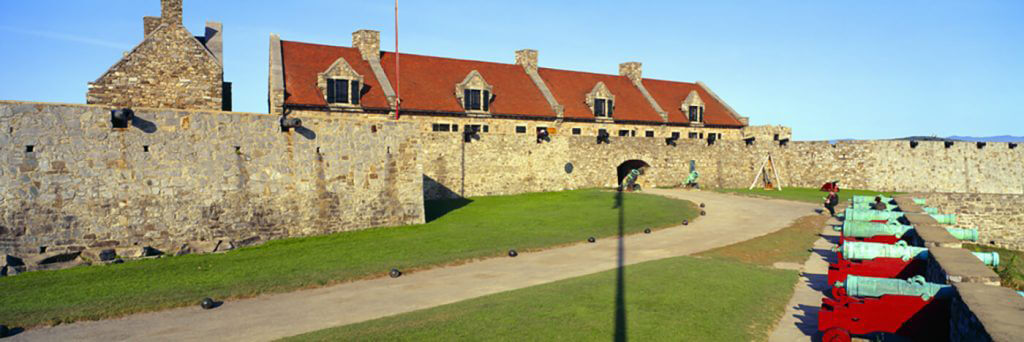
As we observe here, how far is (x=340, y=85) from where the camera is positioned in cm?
3434

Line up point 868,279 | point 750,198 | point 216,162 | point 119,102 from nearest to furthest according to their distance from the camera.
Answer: point 868,279, point 216,162, point 119,102, point 750,198

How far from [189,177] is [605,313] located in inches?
574

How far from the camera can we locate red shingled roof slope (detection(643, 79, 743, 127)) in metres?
47.8

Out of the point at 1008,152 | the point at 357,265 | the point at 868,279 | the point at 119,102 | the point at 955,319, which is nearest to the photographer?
the point at 955,319

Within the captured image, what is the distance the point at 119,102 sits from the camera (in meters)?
29.3

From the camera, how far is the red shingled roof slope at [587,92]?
4275 cm

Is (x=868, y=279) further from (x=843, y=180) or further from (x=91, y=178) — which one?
(x=843, y=180)

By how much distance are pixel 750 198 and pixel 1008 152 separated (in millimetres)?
21907

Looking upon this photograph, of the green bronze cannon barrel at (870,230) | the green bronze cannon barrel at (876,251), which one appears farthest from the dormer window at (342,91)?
the green bronze cannon barrel at (876,251)

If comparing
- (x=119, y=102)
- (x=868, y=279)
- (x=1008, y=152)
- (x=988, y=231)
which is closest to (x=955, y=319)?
(x=868, y=279)

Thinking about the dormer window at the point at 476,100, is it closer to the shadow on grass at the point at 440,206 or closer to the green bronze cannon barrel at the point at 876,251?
the shadow on grass at the point at 440,206

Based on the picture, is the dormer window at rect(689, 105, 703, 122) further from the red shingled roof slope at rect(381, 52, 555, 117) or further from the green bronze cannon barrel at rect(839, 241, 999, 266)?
the green bronze cannon barrel at rect(839, 241, 999, 266)

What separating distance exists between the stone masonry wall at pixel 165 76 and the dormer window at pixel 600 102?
75.9 feet

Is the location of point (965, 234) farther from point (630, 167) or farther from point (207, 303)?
point (630, 167)
